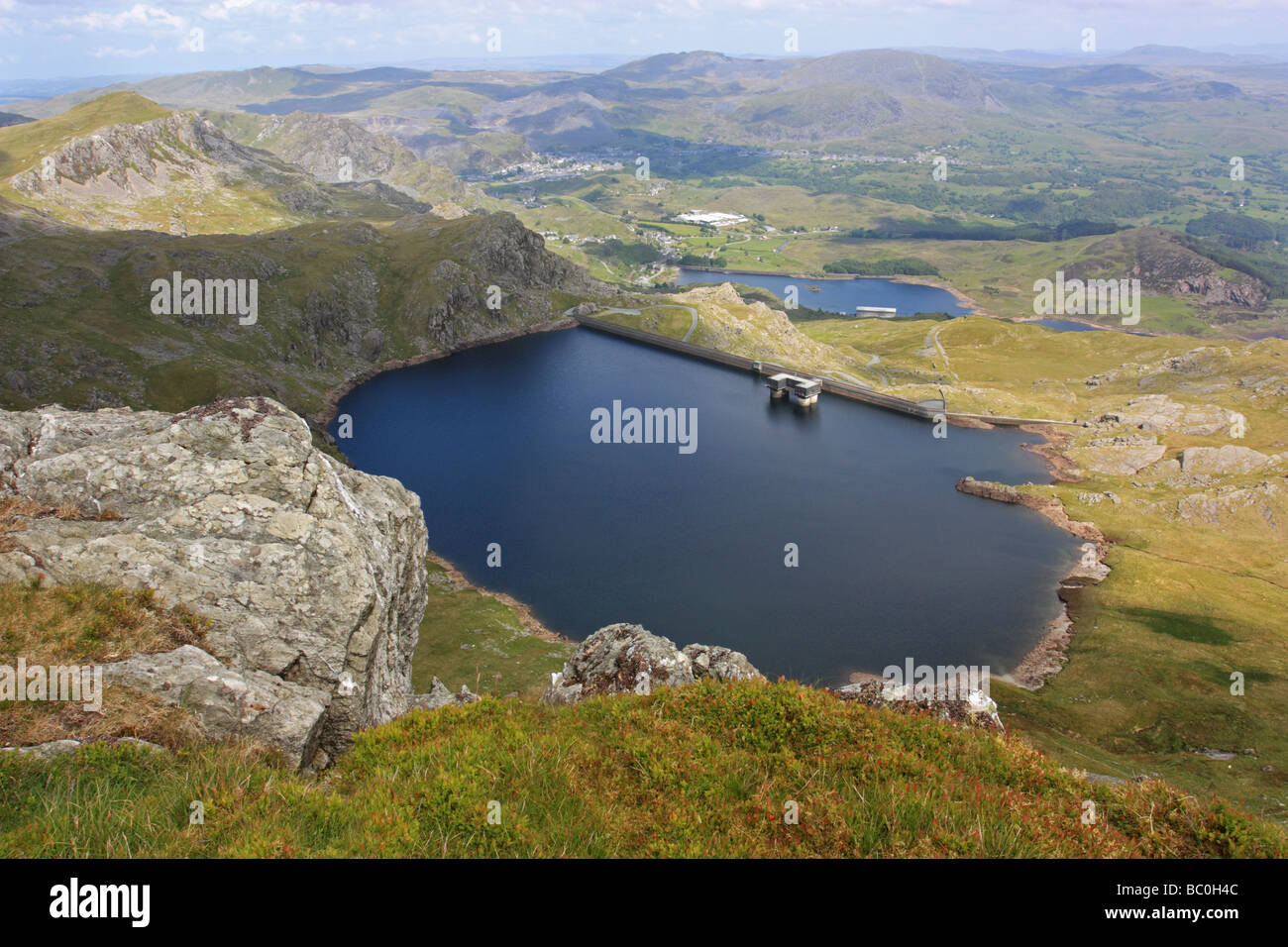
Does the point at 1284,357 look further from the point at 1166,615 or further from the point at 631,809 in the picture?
the point at 631,809

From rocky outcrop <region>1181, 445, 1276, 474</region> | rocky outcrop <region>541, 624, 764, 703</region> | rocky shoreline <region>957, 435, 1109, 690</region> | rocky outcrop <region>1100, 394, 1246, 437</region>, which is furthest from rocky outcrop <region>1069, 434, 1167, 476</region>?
rocky outcrop <region>541, 624, 764, 703</region>

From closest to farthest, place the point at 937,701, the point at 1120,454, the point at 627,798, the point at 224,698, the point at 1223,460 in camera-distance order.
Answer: the point at 627,798 → the point at 224,698 → the point at 937,701 → the point at 1223,460 → the point at 1120,454

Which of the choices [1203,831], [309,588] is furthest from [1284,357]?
[309,588]

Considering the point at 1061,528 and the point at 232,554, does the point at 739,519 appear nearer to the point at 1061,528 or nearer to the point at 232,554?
the point at 1061,528

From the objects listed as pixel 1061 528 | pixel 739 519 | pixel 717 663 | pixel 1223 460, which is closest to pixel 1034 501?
pixel 1061 528

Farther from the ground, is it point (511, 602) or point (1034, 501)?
point (1034, 501)
